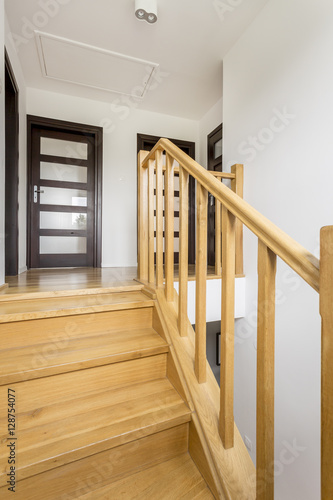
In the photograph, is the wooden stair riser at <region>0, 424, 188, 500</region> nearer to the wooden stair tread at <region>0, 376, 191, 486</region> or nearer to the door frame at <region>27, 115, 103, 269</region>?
the wooden stair tread at <region>0, 376, 191, 486</region>

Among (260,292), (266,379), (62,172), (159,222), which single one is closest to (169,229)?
(159,222)

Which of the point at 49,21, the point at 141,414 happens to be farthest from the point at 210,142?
the point at 141,414

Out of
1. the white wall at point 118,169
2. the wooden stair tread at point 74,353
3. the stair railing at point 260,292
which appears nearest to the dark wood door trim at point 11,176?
the white wall at point 118,169

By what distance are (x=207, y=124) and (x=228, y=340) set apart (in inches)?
141

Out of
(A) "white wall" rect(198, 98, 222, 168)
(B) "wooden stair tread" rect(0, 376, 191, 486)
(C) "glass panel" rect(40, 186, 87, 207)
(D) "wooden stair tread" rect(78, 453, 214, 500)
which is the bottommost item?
(D) "wooden stair tread" rect(78, 453, 214, 500)

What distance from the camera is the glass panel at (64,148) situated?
3283 mm

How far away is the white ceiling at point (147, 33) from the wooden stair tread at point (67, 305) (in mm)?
2282

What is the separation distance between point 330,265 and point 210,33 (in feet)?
8.85

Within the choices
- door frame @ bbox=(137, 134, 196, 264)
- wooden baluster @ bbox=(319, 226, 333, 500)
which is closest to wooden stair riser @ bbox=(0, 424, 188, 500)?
wooden baluster @ bbox=(319, 226, 333, 500)

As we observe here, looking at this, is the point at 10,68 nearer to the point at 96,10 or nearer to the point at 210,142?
the point at 96,10

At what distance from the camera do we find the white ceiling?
207 centimetres

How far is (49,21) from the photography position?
220 cm

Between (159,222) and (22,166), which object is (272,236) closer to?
(159,222)

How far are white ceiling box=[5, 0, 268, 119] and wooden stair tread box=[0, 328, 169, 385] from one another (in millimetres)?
2496
